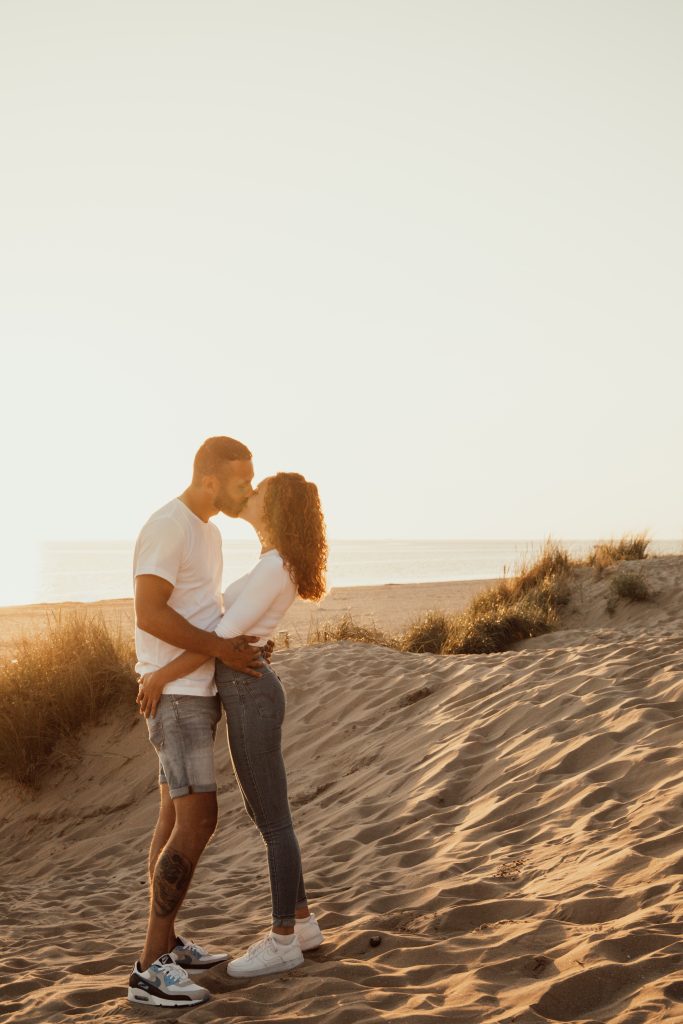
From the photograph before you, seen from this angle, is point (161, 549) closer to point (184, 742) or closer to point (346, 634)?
point (184, 742)

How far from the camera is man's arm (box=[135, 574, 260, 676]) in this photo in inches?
148

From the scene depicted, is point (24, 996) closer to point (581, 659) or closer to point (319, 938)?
point (319, 938)

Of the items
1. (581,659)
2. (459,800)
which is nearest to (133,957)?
(459,800)

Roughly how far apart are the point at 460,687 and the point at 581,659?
40.5 inches

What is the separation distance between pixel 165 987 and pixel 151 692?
1.07 meters

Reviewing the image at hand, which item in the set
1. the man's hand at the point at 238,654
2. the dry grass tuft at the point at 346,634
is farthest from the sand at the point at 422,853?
the dry grass tuft at the point at 346,634

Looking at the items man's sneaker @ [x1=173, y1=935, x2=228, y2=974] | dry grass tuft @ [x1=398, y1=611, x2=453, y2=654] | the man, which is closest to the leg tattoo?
the man

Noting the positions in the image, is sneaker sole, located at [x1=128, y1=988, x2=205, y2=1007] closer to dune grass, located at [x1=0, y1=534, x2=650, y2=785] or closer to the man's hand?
the man's hand

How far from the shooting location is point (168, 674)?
12.6 ft

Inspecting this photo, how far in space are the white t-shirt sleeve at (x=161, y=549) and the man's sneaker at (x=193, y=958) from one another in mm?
1516

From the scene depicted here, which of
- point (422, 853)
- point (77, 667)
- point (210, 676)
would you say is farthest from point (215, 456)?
point (77, 667)

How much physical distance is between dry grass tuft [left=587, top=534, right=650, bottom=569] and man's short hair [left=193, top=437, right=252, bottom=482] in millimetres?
13887

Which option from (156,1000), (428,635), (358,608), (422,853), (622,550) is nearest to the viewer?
(156,1000)

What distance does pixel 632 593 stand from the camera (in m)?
14.8
